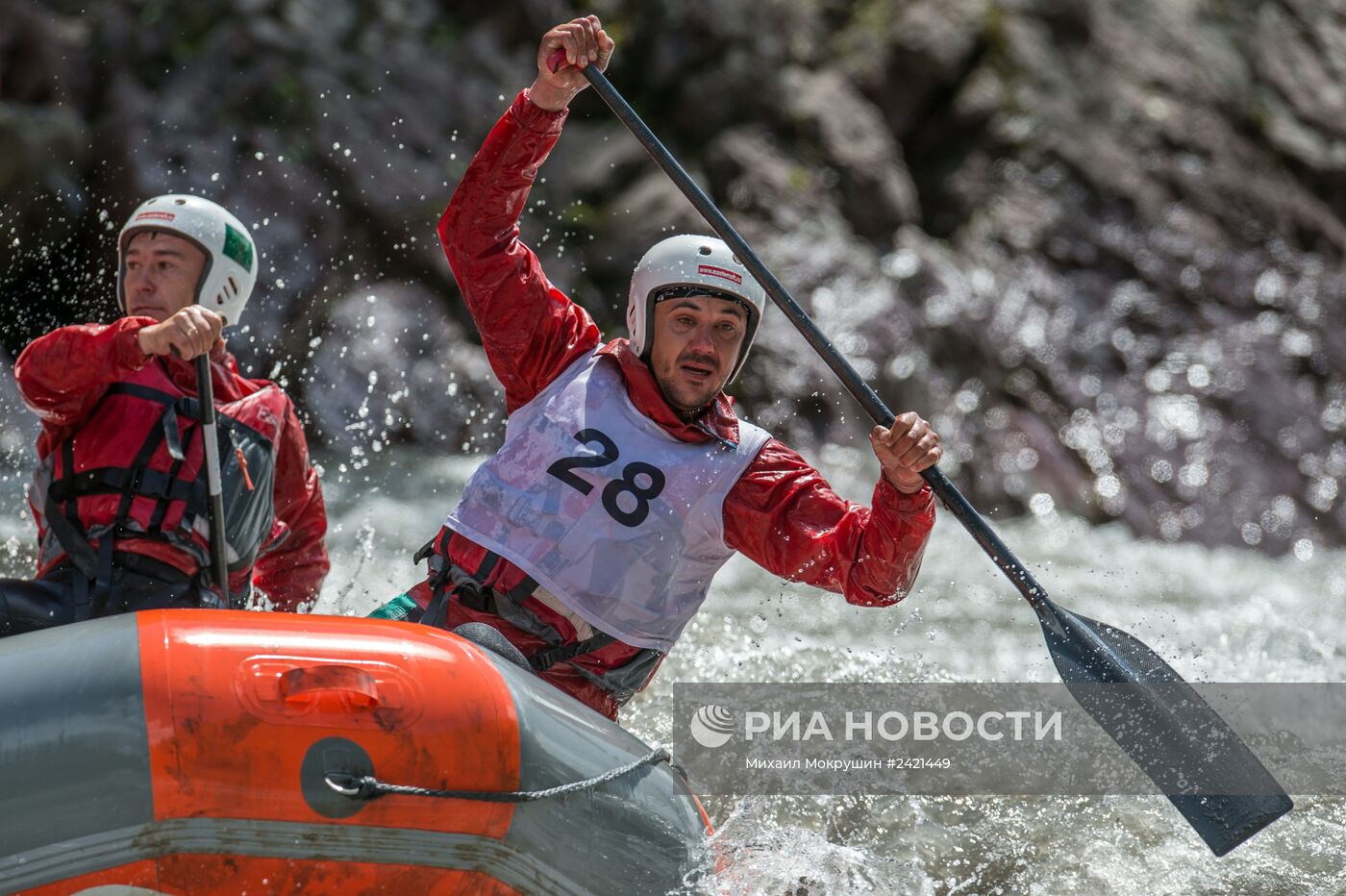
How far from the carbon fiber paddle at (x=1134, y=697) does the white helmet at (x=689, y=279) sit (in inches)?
2.1

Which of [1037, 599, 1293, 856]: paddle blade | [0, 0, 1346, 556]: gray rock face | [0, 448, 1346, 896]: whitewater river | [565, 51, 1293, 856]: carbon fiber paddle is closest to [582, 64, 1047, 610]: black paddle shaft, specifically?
[565, 51, 1293, 856]: carbon fiber paddle

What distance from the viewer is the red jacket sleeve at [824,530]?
3.61 m

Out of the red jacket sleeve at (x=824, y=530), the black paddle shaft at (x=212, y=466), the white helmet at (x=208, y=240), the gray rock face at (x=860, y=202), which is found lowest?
the red jacket sleeve at (x=824, y=530)

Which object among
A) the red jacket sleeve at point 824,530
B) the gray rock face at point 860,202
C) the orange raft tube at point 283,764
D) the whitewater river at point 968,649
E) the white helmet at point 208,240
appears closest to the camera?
the orange raft tube at point 283,764

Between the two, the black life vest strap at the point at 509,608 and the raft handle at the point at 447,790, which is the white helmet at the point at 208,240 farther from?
the raft handle at the point at 447,790

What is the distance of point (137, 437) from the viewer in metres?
4.11

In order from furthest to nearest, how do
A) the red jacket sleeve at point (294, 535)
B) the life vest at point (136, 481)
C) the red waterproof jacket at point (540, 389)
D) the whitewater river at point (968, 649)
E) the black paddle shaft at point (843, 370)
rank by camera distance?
1. the red jacket sleeve at point (294, 535)
2. the whitewater river at point (968, 649)
3. the life vest at point (136, 481)
4. the black paddle shaft at point (843, 370)
5. the red waterproof jacket at point (540, 389)

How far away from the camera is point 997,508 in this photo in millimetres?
9617

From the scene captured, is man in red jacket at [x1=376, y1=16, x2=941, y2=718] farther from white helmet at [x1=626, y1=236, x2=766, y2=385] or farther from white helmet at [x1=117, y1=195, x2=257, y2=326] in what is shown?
white helmet at [x1=117, y1=195, x2=257, y2=326]

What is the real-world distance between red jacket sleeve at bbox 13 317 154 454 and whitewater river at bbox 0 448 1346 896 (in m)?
2.08

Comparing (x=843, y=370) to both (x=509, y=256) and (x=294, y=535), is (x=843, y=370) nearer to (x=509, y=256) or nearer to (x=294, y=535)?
(x=509, y=256)

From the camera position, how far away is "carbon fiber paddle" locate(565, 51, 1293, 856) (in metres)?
3.87

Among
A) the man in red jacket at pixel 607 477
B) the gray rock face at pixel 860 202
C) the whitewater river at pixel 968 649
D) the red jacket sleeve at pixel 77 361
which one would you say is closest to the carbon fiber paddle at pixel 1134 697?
the man in red jacket at pixel 607 477

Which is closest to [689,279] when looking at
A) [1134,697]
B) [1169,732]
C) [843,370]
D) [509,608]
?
[843,370]
